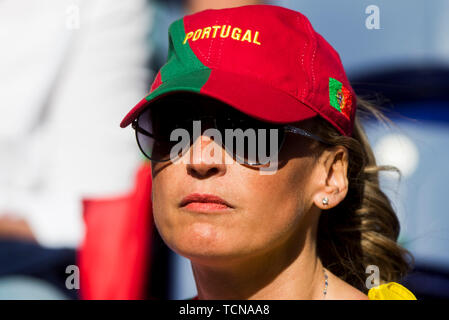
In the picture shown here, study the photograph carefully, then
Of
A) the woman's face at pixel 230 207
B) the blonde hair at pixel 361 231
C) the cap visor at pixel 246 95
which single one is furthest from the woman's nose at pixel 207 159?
the blonde hair at pixel 361 231

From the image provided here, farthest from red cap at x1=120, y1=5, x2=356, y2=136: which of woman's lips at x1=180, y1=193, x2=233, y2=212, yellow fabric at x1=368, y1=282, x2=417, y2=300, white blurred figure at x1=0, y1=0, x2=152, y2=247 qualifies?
white blurred figure at x1=0, y1=0, x2=152, y2=247

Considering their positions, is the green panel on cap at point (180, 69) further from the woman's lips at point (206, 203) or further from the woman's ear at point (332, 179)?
the woman's ear at point (332, 179)

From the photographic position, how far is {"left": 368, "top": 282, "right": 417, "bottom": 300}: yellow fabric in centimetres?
156

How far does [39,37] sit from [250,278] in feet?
9.19

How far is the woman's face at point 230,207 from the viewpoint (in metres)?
1.34

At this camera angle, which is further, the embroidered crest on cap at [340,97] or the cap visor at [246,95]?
the embroidered crest on cap at [340,97]

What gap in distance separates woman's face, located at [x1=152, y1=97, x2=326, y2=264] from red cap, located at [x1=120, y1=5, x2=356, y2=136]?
12 centimetres

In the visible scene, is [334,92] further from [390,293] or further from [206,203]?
[390,293]

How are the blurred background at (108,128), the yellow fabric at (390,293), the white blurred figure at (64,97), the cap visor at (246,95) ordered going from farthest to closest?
1. the white blurred figure at (64,97)
2. the blurred background at (108,128)
3. the yellow fabric at (390,293)
4. the cap visor at (246,95)

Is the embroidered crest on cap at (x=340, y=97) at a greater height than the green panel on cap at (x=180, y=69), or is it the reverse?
the green panel on cap at (x=180, y=69)

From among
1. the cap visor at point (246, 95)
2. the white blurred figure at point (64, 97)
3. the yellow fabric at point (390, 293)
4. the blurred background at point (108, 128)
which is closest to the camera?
the cap visor at point (246, 95)

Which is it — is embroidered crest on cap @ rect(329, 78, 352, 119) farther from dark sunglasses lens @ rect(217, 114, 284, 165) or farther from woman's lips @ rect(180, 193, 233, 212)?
woman's lips @ rect(180, 193, 233, 212)

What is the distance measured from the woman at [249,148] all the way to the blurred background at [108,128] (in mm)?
1837
